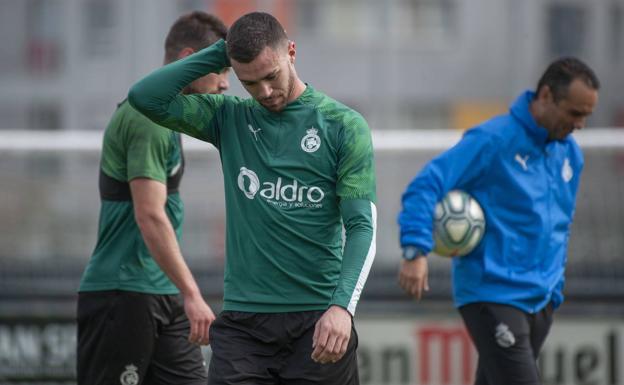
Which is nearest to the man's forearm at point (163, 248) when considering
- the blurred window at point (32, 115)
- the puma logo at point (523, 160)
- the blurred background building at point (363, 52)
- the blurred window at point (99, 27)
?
the puma logo at point (523, 160)

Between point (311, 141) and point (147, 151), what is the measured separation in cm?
108

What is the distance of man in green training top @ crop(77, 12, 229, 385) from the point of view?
17.6 feet

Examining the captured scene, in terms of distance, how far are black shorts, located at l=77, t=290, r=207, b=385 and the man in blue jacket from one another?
1.08 metres

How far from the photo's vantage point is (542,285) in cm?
594

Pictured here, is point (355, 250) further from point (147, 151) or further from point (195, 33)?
point (195, 33)

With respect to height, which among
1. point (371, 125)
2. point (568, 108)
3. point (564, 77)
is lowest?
point (371, 125)

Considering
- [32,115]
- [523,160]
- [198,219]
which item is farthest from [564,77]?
[32,115]

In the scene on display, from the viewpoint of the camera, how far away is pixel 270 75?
4305 mm

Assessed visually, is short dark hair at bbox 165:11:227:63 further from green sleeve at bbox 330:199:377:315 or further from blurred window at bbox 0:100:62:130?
blurred window at bbox 0:100:62:130

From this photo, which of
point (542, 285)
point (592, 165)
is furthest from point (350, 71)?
point (542, 285)

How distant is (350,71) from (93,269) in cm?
1681

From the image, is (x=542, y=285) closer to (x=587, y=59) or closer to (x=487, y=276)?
(x=487, y=276)

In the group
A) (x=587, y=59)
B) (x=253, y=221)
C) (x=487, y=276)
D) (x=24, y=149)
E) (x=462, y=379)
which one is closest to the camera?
(x=253, y=221)

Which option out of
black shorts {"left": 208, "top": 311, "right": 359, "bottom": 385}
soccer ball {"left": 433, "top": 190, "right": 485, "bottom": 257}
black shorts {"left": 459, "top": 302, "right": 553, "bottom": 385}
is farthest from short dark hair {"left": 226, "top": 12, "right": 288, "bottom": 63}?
black shorts {"left": 459, "top": 302, "right": 553, "bottom": 385}
